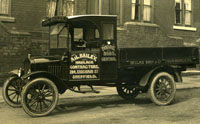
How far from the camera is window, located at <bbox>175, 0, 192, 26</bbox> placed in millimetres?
19625

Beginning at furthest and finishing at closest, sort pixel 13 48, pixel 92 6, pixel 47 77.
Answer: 1. pixel 92 6
2. pixel 13 48
3. pixel 47 77

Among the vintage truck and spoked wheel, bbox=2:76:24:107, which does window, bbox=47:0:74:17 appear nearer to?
the vintage truck

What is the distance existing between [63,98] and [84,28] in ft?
8.33

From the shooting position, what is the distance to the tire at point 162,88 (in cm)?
732

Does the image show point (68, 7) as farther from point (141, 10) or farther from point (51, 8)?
point (141, 10)

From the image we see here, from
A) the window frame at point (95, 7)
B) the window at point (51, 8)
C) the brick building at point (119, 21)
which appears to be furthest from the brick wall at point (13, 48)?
the window frame at point (95, 7)

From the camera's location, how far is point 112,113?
647 centimetres

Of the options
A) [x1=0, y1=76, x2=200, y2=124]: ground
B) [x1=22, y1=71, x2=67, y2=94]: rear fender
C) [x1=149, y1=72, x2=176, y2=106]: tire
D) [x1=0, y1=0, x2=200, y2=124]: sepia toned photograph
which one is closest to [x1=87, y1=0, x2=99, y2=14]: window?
[x1=0, y1=0, x2=200, y2=124]: sepia toned photograph

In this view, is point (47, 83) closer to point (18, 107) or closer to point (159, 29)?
point (18, 107)

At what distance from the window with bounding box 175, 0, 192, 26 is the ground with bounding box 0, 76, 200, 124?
40.6ft

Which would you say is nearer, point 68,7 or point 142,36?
point 68,7

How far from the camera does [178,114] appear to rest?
6297 millimetres

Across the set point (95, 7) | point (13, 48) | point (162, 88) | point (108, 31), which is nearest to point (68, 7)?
point (95, 7)

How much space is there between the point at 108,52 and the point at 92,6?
30.4ft
